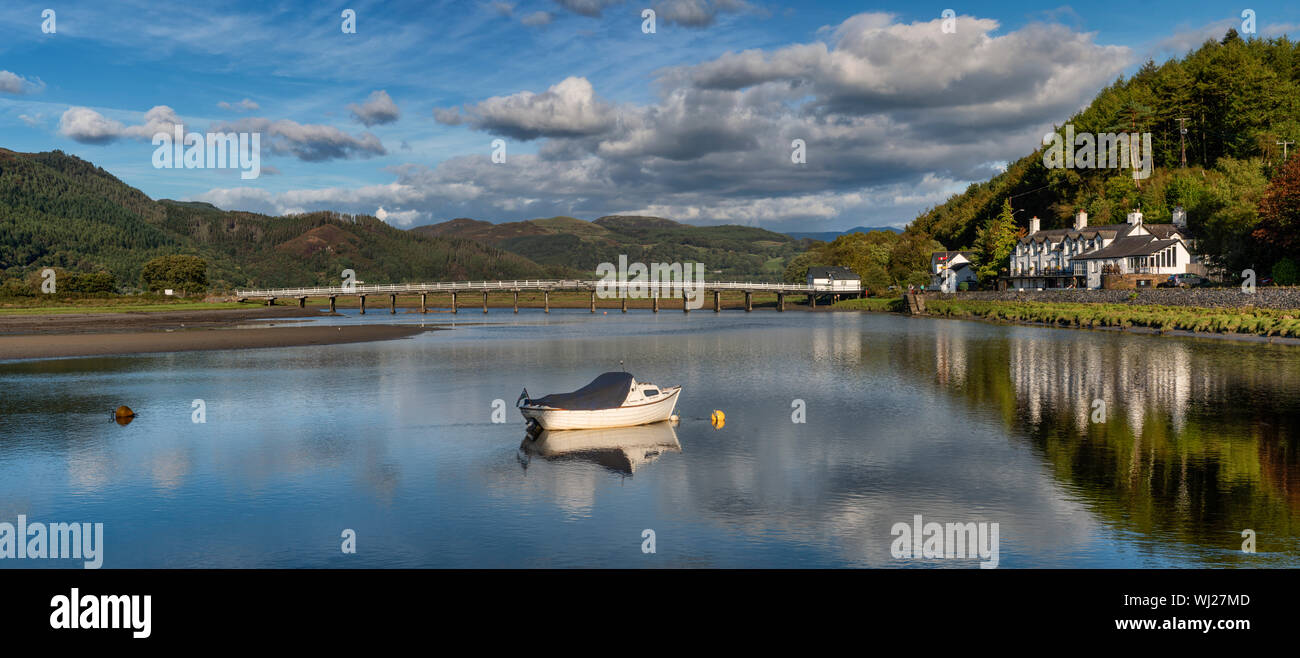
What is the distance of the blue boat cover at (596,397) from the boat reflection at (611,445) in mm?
1124

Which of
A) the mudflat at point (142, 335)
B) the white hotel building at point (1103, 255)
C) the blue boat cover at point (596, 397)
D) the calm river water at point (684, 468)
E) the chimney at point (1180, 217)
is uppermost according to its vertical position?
the chimney at point (1180, 217)

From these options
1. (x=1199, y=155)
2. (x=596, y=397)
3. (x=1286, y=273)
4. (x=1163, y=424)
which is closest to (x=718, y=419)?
(x=596, y=397)

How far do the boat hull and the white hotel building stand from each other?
10685 centimetres

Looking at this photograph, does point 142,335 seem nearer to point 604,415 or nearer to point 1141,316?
point 604,415

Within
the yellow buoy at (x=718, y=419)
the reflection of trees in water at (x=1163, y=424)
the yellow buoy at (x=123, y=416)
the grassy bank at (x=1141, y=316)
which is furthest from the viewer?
the grassy bank at (x=1141, y=316)

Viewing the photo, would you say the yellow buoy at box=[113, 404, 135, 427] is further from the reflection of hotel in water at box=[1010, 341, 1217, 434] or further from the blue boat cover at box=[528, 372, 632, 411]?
the reflection of hotel in water at box=[1010, 341, 1217, 434]

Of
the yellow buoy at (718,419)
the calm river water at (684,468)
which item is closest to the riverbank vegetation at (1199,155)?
the calm river water at (684,468)

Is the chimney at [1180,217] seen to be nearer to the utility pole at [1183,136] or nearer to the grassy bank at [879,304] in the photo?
the utility pole at [1183,136]

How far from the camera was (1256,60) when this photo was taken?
148 metres

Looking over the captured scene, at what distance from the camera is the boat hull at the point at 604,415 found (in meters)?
32.8

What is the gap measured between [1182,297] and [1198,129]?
76546 mm
